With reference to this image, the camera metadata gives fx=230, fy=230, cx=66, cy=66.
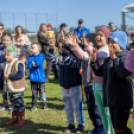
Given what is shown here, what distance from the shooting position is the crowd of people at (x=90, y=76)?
2643 millimetres

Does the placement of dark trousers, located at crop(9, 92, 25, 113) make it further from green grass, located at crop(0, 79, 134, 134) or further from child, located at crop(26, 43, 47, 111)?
child, located at crop(26, 43, 47, 111)

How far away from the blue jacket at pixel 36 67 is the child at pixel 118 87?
2.39 meters

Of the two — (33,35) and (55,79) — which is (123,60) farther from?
(33,35)

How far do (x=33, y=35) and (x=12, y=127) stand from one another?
13627mm

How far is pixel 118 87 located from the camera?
2.64 meters

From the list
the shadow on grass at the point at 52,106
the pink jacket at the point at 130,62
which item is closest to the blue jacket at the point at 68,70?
the pink jacket at the point at 130,62

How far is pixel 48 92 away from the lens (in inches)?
267

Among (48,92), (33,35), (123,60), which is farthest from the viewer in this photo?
(33,35)

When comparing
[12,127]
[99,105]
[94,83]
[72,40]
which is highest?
[72,40]

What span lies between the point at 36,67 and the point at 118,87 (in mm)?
2682

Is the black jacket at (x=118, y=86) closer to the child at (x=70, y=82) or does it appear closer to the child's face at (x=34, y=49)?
the child at (x=70, y=82)

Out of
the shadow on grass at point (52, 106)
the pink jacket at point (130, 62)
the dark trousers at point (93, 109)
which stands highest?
the pink jacket at point (130, 62)

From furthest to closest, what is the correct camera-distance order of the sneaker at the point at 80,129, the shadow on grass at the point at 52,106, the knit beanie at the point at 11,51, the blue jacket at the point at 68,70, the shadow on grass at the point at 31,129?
1. the shadow on grass at the point at 52,106
2. the knit beanie at the point at 11,51
3. the shadow on grass at the point at 31,129
4. the sneaker at the point at 80,129
5. the blue jacket at the point at 68,70

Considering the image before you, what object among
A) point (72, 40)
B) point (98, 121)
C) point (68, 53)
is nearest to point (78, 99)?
point (98, 121)
